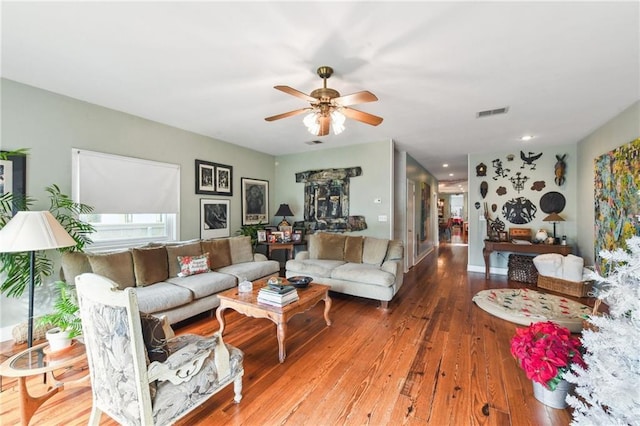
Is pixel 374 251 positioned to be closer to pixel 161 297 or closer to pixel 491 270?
pixel 161 297

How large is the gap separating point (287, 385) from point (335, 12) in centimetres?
260

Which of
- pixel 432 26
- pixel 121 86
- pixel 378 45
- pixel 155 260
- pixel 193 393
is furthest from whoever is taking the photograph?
pixel 155 260

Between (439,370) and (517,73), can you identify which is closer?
(439,370)

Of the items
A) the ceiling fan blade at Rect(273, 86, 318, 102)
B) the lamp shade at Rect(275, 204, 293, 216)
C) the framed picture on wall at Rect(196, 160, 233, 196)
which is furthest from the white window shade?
the ceiling fan blade at Rect(273, 86, 318, 102)

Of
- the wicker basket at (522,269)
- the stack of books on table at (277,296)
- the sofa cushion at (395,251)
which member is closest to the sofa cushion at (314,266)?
the sofa cushion at (395,251)

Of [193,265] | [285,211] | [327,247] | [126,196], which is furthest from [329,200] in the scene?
[126,196]

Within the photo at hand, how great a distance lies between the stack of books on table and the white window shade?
2.34 meters

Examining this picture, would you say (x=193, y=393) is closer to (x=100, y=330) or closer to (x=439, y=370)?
(x=100, y=330)

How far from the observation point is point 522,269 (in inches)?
187

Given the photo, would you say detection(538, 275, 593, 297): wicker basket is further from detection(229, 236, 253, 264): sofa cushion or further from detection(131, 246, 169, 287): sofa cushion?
detection(131, 246, 169, 287): sofa cushion

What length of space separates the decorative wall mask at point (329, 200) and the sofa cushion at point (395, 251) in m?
1.01

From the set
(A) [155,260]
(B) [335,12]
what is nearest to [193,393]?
(A) [155,260]

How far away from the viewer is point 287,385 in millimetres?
1944

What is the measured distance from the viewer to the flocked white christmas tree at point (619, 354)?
1072 mm
